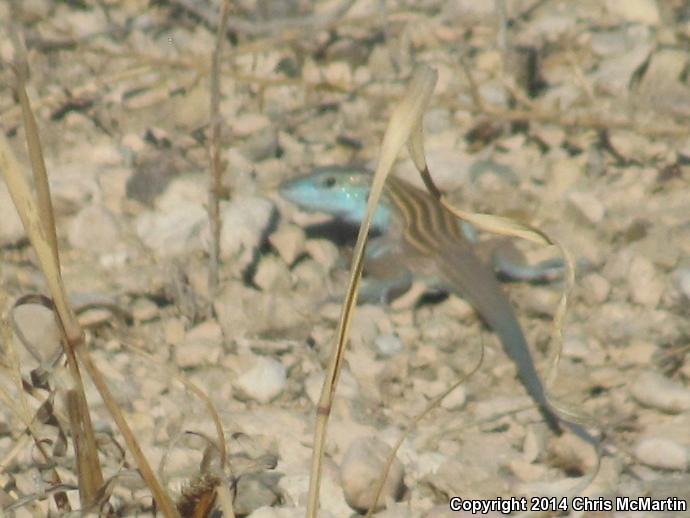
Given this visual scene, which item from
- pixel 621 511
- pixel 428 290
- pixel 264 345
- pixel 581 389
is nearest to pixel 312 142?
pixel 428 290

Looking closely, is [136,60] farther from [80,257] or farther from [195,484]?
[195,484]

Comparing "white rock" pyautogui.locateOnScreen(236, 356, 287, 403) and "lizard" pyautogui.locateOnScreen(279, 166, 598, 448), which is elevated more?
"lizard" pyautogui.locateOnScreen(279, 166, 598, 448)

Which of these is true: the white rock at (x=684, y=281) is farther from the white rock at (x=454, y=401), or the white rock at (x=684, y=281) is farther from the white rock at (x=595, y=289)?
the white rock at (x=454, y=401)

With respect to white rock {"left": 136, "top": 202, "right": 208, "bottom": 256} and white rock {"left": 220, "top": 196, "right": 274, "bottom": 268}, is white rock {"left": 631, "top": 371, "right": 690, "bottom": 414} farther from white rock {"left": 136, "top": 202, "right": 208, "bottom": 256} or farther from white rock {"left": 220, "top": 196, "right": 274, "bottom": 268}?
white rock {"left": 136, "top": 202, "right": 208, "bottom": 256}

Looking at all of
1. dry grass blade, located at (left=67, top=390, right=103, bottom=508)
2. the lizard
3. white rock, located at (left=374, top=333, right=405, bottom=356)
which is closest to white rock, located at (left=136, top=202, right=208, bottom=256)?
the lizard

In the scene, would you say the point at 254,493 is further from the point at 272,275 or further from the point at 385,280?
the point at 385,280

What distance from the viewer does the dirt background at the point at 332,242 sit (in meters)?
3.00

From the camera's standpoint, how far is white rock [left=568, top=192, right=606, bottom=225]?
4199mm

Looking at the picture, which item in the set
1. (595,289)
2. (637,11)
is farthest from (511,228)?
(637,11)

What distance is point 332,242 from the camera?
14.1ft

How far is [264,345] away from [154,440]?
0.58 meters

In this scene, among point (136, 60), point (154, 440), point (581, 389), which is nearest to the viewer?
point (154, 440)

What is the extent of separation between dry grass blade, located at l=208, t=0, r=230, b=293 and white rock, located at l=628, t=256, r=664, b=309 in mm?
1368

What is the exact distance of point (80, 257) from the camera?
12.9 feet
